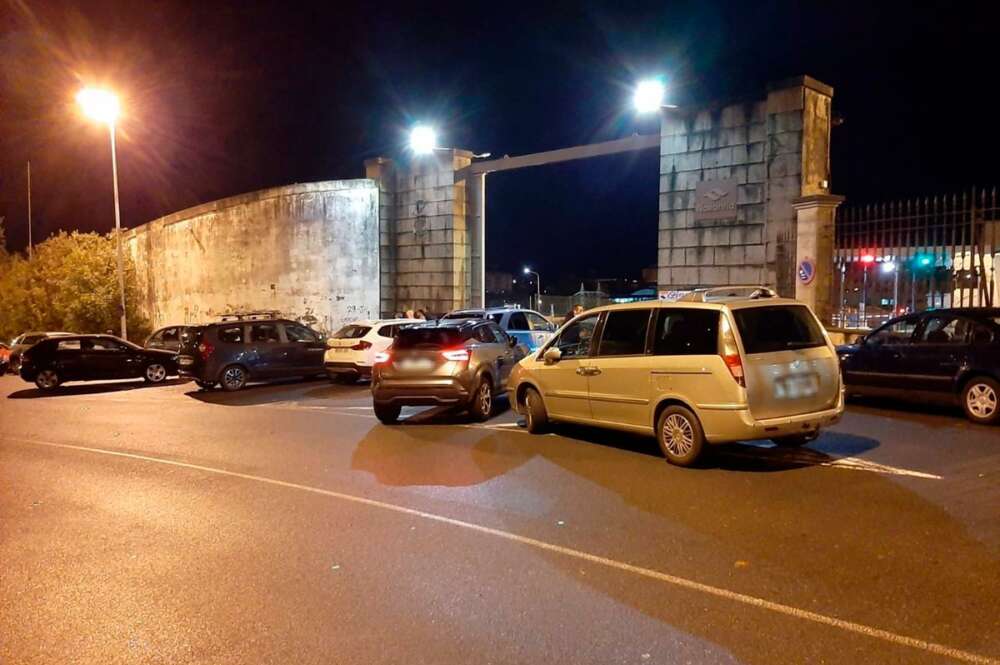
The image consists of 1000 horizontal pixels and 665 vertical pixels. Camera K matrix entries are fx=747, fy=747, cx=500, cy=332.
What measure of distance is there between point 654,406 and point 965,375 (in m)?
4.59

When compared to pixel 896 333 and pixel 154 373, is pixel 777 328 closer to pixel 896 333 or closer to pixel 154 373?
pixel 896 333

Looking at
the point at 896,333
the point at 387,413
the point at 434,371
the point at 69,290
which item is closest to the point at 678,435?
the point at 434,371

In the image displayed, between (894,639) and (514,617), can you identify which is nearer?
(894,639)

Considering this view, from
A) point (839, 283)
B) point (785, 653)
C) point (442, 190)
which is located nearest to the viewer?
point (785, 653)

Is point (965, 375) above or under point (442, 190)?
under

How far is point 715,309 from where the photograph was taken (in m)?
7.37

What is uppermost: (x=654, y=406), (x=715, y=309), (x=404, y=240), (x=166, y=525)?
(x=404, y=240)

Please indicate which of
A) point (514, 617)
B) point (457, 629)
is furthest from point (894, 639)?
point (457, 629)

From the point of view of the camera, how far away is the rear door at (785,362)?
7102 mm

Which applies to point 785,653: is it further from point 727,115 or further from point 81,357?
point 81,357

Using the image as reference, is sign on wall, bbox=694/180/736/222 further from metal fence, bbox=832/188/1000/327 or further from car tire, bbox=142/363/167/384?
car tire, bbox=142/363/167/384

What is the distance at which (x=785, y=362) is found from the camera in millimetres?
7219

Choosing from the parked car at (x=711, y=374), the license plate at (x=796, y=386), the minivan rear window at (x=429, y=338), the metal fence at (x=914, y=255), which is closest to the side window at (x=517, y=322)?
the minivan rear window at (x=429, y=338)

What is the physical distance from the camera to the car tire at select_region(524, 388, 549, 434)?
9.50 metres
